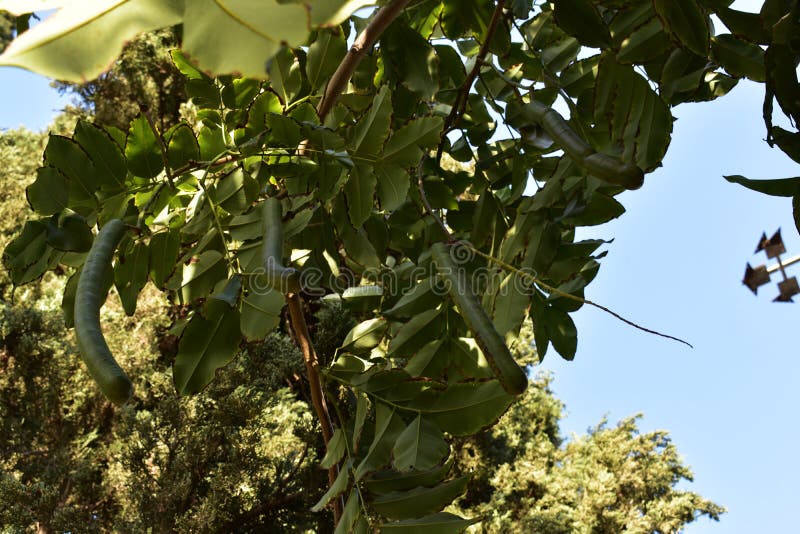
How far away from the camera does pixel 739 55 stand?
0.61 meters

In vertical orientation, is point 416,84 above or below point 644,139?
above

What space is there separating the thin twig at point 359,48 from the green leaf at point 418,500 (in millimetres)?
370

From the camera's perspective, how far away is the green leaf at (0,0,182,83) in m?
0.22

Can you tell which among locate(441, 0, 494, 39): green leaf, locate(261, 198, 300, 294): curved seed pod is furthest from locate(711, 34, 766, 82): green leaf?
locate(261, 198, 300, 294): curved seed pod

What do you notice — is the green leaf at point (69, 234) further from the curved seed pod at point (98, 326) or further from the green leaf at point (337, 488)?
the green leaf at point (337, 488)

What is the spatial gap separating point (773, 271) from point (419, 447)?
1.61 metres

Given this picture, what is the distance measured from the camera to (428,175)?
88 cm

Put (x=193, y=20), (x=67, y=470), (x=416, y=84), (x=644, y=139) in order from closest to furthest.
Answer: (x=193, y=20)
(x=644, y=139)
(x=416, y=84)
(x=67, y=470)

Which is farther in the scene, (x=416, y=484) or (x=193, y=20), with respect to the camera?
(x=416, y=484)

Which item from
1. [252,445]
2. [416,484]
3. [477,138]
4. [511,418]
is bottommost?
[416,484]

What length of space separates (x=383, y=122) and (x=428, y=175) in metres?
0.28

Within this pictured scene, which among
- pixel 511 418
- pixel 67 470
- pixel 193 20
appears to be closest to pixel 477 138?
pixel 193 20

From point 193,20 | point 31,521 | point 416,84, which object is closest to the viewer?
point 193,20

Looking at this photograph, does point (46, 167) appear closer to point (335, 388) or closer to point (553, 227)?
point (553, 227)
